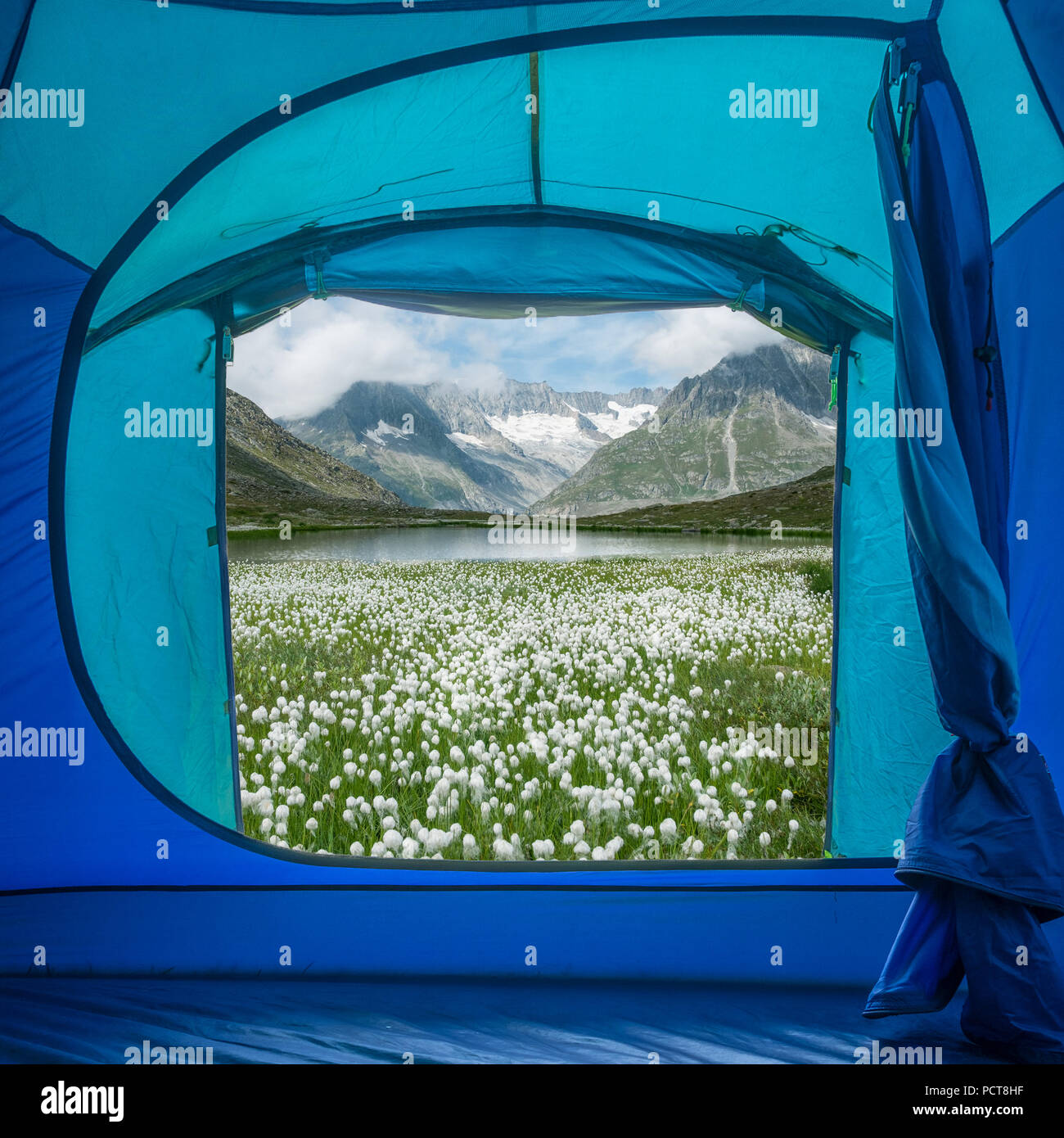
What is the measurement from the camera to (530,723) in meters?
5.54

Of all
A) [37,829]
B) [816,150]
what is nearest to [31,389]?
[37,829]

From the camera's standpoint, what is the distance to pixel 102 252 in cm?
315

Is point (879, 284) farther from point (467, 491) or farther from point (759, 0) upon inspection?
point (467, 491)

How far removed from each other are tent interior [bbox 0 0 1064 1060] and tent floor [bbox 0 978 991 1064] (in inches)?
1.3

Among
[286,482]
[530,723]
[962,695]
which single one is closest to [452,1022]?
[962,695]

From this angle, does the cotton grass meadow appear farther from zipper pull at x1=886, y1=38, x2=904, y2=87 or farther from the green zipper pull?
zipper pull at x1=886, y1=38, x2=904, y2=87

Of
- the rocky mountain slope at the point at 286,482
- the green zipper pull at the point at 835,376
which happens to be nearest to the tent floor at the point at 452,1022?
the green zipper pull at the point at 835,376

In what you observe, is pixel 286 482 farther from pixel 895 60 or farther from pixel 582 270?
pixel 895 60

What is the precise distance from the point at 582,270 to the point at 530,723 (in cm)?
309

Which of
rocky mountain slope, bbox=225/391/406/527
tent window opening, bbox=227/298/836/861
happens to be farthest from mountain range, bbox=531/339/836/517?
tent window opening, bbox=227/298/836/861

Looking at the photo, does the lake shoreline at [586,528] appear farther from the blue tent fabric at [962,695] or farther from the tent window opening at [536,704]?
the blue tent fabric at [962,695]

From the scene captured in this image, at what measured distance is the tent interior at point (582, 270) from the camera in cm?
258

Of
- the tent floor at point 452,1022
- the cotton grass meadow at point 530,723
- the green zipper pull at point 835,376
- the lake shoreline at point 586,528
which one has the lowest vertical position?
the tent floor at point 452,1022

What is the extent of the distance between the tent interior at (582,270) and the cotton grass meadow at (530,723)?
50cm
